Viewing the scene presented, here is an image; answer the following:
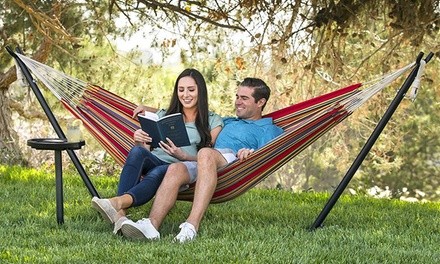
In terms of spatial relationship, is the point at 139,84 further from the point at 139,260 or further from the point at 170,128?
the point at 139,260

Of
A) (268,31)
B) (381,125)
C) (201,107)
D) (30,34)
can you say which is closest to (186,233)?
(201,107)

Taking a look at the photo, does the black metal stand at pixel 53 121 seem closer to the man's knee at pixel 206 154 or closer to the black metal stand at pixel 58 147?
the black metal stand at pixel 58 147

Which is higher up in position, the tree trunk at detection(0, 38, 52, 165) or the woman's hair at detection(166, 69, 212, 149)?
the woman's hair at detection(166, 69, 212, 149)

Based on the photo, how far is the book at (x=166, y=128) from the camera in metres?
3.44

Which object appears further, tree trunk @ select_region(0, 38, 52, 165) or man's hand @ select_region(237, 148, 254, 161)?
tree trunk @ select_region(0, 38, 52, 165)

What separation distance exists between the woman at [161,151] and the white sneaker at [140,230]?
0.20 feet

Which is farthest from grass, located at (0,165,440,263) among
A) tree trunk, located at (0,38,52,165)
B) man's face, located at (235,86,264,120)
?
tree trunk, located at (0,38,52,165)

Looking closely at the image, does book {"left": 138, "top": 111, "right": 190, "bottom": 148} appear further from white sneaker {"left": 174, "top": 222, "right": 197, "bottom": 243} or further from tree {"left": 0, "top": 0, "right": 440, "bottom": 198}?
tree {"left": 0, "top": 0, "right": 440, "bottom": 198}

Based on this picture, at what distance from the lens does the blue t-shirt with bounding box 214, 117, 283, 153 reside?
12.1 feet

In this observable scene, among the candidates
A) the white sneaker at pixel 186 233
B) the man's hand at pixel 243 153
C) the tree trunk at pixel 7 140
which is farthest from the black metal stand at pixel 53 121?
the tree trunk at pixel 7 140

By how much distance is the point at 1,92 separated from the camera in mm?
8516

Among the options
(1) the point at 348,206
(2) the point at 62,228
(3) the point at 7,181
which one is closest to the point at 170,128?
(2) the point at 62,228

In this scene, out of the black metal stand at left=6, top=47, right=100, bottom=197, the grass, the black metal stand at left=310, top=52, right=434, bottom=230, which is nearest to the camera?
the grass

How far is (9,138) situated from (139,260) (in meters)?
5.80
